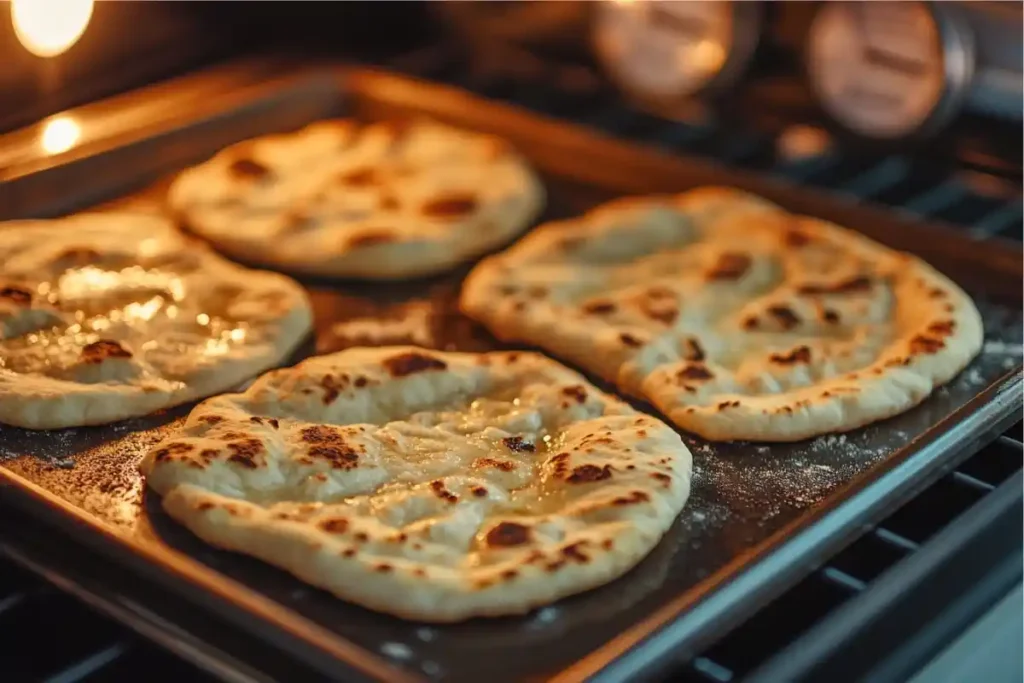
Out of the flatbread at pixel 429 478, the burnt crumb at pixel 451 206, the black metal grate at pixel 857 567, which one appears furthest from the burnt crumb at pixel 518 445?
the burnt crumb at pixel 451 206

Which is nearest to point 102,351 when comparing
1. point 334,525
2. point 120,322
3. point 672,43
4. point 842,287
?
point 120,322

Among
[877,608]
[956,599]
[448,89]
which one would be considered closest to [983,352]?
[956,599]

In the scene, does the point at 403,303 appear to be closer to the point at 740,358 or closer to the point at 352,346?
the point at 352,346

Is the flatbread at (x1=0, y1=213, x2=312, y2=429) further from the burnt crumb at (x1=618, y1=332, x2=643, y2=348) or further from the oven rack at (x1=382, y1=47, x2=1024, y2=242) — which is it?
the oven rack at (x1=382, y1=47, x2=1024, y2=242)

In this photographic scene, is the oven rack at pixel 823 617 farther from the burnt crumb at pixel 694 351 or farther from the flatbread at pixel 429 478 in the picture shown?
the burnt crumb at pixel 694 351

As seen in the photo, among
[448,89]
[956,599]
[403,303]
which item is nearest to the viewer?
[956,599]

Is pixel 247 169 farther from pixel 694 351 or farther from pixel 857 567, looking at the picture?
pixel 857 567
